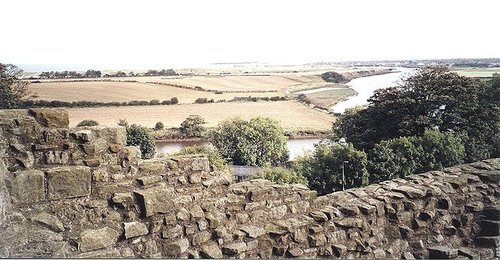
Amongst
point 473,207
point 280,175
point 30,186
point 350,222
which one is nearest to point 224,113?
point 280,175

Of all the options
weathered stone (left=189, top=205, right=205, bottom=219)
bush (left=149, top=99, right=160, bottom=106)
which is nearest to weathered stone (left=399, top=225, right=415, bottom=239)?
weathered stone (left=189, top=205, right=205, bottom=219)

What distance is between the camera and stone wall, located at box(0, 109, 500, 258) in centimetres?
380

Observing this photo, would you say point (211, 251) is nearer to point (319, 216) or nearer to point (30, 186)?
point (319, 216)

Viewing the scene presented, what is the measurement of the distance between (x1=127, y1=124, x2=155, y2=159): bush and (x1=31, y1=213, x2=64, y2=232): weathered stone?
4.75 ft

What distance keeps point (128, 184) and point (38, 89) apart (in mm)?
2074

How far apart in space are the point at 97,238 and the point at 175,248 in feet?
1.81

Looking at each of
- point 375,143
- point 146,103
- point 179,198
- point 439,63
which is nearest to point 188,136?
point 146,103

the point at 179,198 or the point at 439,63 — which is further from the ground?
the point at 439,63

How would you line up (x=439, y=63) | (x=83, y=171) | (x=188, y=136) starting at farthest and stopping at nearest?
(x=439, y=63), (x=188, y=136), (x=83, y=171)

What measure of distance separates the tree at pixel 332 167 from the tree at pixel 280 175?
0.21ft

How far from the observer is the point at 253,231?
4.39 meters

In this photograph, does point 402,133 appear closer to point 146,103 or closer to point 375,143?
point 375,143

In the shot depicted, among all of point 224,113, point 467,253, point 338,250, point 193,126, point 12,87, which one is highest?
point 12,87

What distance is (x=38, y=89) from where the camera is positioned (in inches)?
219
